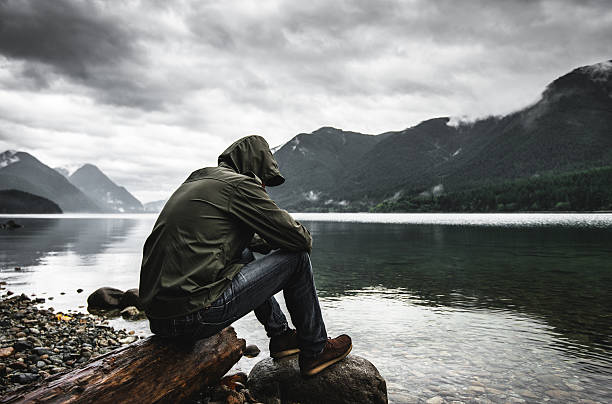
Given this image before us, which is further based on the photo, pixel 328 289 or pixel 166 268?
pixel 328 289

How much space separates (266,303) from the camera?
17.1 feet

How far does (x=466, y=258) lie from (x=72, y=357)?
21364mm

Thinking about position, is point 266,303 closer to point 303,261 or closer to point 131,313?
point 303,261

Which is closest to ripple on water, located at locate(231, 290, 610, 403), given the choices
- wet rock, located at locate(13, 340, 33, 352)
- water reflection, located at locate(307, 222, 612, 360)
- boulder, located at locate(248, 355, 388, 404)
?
boulder, located at locate(248, 355, 388, 404)

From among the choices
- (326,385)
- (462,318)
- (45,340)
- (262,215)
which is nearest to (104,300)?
(45,340)

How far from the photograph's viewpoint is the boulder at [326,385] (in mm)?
5219

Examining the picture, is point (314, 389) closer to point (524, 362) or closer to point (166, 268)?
point (166, 268)

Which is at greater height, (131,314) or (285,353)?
(285,353)

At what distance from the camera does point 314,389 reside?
17.3 ft

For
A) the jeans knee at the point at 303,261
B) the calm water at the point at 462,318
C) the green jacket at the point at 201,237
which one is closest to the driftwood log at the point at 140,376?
the green jacket at the point at 201,237

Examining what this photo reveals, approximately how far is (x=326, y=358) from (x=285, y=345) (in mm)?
698

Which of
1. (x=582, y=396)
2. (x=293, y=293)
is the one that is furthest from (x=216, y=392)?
(x=582, y=396)

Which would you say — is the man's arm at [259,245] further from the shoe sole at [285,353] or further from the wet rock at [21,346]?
the wet rock at [21,346]

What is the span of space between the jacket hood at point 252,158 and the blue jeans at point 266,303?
904mm
